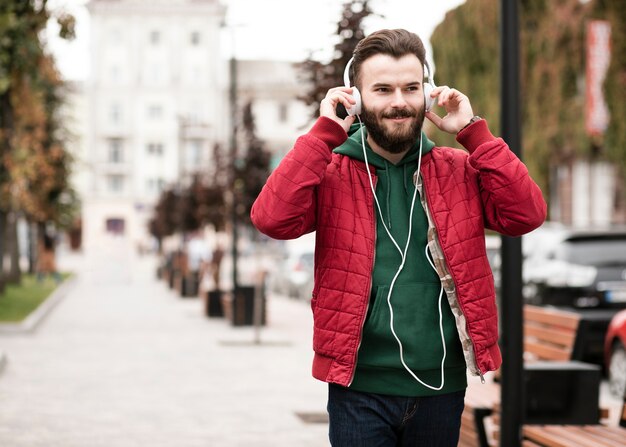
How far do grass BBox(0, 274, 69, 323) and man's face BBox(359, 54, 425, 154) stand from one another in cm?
1771

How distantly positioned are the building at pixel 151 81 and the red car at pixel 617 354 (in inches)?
3286

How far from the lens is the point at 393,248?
383 cm

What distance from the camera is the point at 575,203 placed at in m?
45.3

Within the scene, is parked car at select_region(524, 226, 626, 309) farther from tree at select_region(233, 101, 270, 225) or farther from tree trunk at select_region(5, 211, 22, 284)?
tree trunk at select_region(5, 211, 22, 284)

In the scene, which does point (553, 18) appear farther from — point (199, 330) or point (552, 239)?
point (552, 239)

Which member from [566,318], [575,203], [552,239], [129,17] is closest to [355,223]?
[566,318]

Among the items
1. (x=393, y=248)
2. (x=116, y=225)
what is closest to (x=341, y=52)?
(x=393, y=248)

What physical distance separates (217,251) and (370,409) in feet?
88.6

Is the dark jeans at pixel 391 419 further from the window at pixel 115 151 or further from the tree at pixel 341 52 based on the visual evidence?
the window at pixel 115 151

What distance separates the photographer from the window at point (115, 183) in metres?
97.6

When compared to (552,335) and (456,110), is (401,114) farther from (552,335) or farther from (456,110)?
(552,335)

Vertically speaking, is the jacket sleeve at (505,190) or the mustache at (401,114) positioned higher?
the mustache at (401,114)

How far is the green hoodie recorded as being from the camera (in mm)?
3760

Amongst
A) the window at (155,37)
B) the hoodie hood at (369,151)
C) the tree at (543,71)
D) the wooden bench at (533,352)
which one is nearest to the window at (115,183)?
the window at (155,37)
